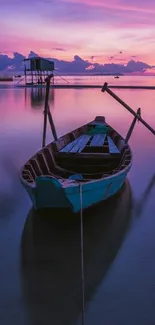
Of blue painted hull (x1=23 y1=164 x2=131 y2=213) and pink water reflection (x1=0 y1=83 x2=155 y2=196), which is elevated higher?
blue painted hull (x1=23 y1=164 x2=131 y2=213)

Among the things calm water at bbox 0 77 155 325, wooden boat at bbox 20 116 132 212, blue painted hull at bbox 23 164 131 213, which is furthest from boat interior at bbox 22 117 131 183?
calm water at bbox 0 77 155 325

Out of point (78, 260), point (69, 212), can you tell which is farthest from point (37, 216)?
point (78, 260)

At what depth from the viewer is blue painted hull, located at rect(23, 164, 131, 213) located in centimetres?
579

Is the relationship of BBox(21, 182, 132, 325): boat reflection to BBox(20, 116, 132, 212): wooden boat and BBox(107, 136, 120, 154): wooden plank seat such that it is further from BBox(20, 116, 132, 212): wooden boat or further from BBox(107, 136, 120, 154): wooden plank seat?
BBox(107, 136, 120, 154): wooden plank seat

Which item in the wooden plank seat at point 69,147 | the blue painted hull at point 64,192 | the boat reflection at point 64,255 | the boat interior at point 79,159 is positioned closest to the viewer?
the boat reflection at point 64,255

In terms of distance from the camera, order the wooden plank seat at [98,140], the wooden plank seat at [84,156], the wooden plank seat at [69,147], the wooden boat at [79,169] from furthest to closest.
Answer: the wooden plank seat at [98,140]
the wooden plank seat at [69,147]
the wooden plank seat at [84,156]
the wooden boat at [79,169]

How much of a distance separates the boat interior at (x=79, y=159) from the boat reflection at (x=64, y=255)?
760 millimetres

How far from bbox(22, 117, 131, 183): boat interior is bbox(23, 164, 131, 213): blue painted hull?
17.0 inches

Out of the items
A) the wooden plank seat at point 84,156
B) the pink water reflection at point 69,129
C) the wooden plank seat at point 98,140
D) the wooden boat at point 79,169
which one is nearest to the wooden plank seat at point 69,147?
the wooden boat at point 79,169

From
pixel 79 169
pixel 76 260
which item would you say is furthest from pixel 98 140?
pixel 76 260

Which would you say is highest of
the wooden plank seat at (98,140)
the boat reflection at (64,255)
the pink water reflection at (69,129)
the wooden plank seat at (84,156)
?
the wooden plank seat at (84,156)

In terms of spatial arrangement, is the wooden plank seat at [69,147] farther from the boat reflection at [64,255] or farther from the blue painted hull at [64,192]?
the blue painted hull at [64,192]

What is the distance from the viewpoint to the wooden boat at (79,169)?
595 centimetres

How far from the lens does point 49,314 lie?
4219 mm
